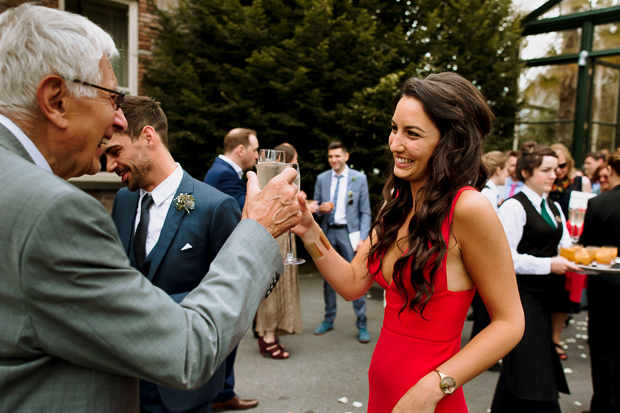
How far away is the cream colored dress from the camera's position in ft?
17.0

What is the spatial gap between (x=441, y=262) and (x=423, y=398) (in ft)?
1.66

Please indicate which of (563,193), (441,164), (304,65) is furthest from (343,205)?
(441,164)

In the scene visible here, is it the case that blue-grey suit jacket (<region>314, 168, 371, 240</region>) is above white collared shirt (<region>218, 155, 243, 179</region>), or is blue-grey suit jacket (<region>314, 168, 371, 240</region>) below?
below

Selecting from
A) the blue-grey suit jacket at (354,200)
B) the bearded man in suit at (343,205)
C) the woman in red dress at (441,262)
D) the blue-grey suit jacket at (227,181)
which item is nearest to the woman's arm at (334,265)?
the woman in red dress at (441,262)

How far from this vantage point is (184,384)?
1.02m

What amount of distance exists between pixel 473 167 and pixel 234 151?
3.61 meters

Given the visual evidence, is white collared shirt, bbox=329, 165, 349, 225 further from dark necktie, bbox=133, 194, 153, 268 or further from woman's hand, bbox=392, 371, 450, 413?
woman's hand, bbox=392, 371, 450, 413

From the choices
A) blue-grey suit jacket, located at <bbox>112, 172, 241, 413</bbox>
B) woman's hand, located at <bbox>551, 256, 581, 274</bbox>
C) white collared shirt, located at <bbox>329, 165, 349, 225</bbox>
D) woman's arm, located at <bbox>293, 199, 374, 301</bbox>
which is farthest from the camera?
white collared shirt, located at <bbox>329, 165, 349, 225</bbox>

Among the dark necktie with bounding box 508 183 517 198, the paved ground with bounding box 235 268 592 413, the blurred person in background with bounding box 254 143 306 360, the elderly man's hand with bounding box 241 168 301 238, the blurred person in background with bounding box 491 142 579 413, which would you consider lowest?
the paved ground with bounding box 235 268 592 413

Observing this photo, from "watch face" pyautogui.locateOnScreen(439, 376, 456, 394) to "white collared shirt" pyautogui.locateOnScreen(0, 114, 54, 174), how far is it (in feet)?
4.60

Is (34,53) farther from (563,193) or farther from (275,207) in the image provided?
(563,193)

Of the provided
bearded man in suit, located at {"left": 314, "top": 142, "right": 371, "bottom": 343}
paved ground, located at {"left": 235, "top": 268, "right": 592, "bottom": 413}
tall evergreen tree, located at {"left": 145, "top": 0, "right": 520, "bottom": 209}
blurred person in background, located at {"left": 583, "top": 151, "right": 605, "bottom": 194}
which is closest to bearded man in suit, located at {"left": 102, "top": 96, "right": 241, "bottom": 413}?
paved ground, located at {"left": 235, "top": 268, "right": 592, "bottom": 413}

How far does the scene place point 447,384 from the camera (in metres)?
1.58

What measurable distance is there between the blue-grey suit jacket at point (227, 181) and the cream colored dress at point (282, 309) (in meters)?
0.76
